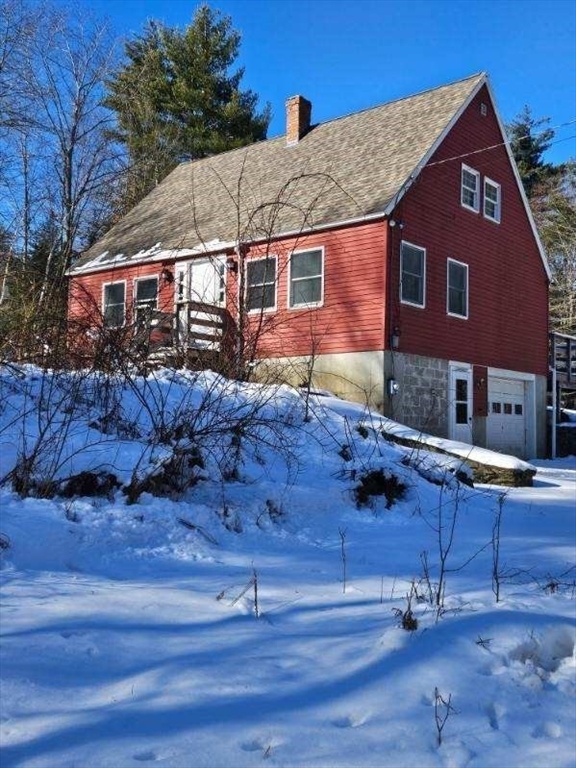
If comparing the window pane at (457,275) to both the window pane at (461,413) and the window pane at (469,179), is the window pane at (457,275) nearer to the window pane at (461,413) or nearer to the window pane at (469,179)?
the window pane at (469,179)

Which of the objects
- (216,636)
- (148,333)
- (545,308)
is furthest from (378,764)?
(545,308)

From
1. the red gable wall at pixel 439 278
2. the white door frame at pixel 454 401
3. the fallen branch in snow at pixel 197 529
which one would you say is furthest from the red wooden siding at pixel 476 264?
the fallen branch in snow at pixel 197 529

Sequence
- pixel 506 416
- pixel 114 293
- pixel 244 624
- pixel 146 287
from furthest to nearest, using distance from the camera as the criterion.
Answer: pixel 114 293
pixel 146 287
pixel 506 416
pixel 244 624

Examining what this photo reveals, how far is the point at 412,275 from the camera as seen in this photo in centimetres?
1485

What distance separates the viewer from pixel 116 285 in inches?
733

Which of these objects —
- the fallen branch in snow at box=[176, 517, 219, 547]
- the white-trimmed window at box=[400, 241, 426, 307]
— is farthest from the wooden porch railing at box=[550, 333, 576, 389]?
the fallen branch in snow at box=[176, 517, 219, 547]

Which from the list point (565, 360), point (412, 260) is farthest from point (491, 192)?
point (565, 360)

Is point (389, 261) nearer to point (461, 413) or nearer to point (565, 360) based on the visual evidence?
point (461, 413)

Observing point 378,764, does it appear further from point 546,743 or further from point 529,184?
point 529,184

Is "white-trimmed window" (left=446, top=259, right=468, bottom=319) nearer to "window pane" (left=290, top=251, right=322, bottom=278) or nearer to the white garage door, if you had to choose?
the white garage door

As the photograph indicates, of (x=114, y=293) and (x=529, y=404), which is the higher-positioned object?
(x=114, y=293)

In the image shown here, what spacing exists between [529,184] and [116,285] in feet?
91.4

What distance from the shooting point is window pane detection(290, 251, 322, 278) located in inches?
592

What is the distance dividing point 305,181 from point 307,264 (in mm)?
2618
